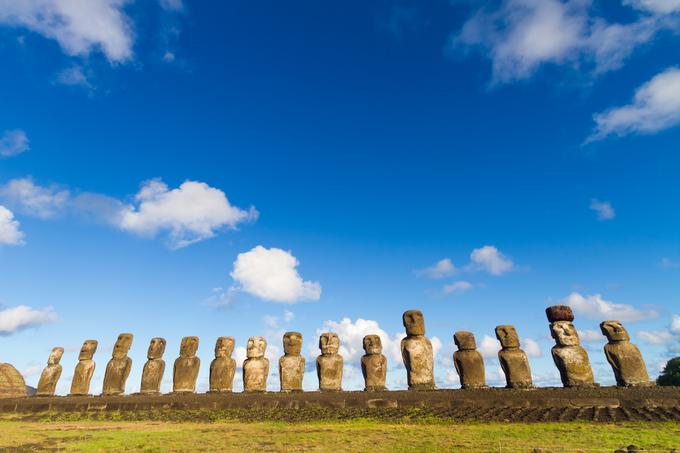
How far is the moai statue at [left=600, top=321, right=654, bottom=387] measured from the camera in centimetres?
1098

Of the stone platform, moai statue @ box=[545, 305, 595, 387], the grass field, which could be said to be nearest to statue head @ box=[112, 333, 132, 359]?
the stone platform

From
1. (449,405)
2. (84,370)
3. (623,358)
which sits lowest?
(449,405)

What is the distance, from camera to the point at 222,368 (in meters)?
14.4

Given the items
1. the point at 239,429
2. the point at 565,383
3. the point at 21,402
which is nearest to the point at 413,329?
the point at 565,383

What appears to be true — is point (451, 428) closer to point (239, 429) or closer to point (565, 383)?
point (239, 429)

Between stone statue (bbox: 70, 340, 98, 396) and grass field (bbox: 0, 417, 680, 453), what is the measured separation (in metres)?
7.77

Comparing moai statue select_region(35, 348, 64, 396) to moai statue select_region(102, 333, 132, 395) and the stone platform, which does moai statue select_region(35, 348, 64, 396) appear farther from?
the stone platform

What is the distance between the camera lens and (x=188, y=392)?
14352 mm

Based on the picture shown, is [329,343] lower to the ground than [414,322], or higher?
lower

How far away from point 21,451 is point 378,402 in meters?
6.95

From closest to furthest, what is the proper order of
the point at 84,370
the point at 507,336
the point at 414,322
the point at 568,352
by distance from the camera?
the point at 568,352
the point at 507,336
the point at 414,322
the point at 84,370

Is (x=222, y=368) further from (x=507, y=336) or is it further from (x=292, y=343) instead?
(x=507, y=336)

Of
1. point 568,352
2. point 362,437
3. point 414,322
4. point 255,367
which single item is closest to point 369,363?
point 414,322

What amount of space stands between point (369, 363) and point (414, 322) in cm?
193
